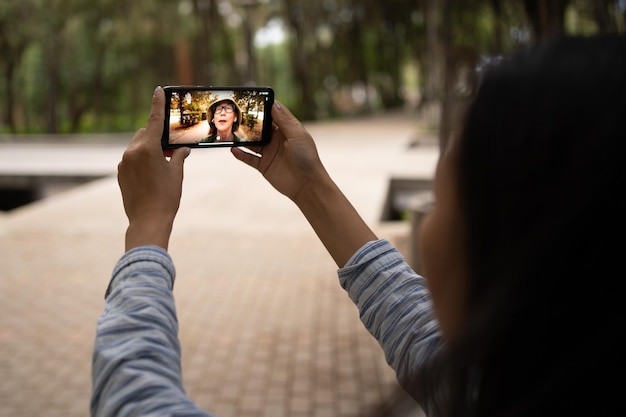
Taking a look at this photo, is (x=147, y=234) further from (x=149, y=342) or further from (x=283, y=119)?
(x=283, y=119)

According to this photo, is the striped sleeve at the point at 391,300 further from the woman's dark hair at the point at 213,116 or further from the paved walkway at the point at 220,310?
the paved walkway at the point at 220,310

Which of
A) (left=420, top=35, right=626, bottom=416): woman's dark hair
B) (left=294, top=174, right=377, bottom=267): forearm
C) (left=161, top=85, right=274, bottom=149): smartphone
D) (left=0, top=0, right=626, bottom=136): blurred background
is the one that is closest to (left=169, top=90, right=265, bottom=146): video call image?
(left=161, top=85, right=274, bottom=149): smartphone

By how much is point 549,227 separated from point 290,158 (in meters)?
0.60

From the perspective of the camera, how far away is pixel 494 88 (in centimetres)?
70

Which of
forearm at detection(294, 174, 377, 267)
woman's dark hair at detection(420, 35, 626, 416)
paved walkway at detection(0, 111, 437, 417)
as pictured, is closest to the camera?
woman's dark hair at detection(420, 35, 626, 416)

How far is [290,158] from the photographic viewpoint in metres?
1.18

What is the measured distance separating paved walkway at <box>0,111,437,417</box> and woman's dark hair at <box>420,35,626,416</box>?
4.93 ft

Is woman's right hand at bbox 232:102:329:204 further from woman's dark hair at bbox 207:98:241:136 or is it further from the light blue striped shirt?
the light blue striped shirt

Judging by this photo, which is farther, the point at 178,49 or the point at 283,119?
the point at 178,49

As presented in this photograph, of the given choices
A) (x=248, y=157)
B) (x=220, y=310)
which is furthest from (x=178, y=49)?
(x=248, y=157)

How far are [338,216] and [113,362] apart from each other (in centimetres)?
48

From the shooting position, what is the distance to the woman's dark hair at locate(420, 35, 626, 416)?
646 mm

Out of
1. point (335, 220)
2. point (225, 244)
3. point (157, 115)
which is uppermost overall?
point (157, 115)

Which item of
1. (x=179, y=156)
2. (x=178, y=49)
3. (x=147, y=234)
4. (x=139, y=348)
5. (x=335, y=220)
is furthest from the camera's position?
(x=178, y=49)
